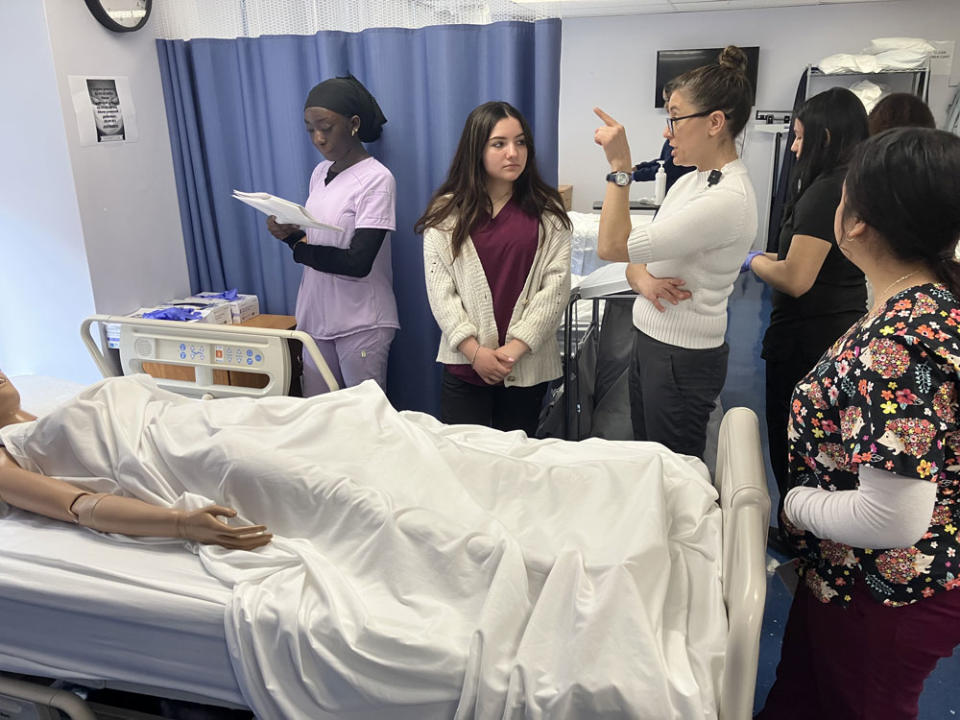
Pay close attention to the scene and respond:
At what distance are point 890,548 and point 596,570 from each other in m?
0.45

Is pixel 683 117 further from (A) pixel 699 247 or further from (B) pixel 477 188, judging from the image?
(B) pixel 477 188

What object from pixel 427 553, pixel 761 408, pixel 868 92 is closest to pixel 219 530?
pixel 427 553

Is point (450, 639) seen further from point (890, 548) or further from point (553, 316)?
point (553, 316)

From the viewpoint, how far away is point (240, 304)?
294 cm

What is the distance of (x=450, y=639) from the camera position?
125 centimetres

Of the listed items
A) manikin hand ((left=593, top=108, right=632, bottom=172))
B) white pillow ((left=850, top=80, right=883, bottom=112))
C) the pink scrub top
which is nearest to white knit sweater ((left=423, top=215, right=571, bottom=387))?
the pink scrub top

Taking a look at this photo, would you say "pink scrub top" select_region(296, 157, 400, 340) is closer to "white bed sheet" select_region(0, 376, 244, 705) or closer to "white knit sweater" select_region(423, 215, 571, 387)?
"white knit sweater" select_region(423, 215, 571, 387)

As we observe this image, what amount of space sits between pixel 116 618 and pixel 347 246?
1.42 meters

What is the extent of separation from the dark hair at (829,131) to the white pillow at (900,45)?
15.2ft

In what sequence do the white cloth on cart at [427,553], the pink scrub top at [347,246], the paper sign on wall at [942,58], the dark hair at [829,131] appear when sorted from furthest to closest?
the paper sign on wall at [942,58] < the pink scrub top at [347,246] < the dark hair at [829,131] < the white cloth on cart at [427,553]

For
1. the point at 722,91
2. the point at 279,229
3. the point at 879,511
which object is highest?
the point at 722,91

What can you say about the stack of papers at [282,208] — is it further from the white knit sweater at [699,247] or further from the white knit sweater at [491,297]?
the white knit sweater at [699,247]

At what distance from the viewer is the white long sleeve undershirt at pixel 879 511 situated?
1.05 metres

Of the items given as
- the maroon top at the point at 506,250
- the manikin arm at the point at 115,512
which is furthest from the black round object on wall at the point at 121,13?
the manikin arm at the point at 115,512
